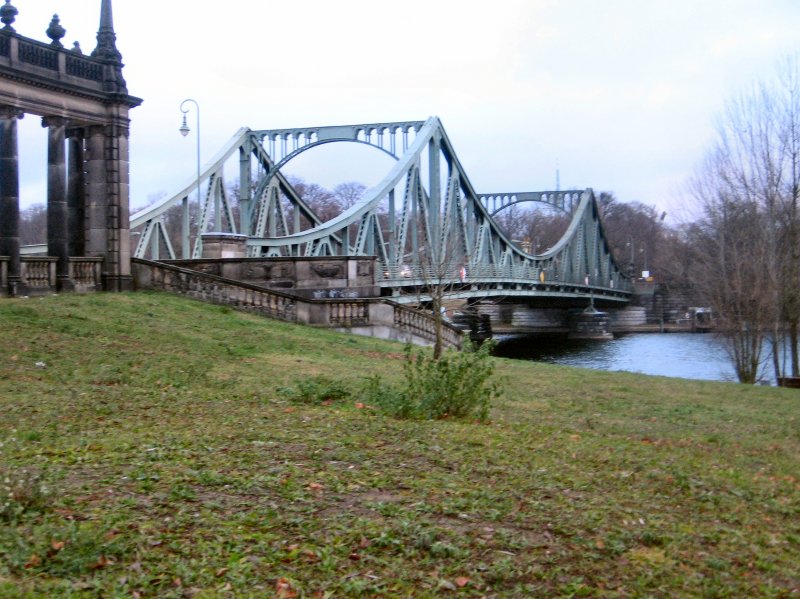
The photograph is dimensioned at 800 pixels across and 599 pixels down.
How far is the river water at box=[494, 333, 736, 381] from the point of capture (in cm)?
3312

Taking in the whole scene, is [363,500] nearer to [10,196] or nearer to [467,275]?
[10,196]

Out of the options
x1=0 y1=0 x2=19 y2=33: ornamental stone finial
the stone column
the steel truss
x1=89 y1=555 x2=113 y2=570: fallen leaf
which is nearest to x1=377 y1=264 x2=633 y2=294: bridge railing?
the steel truss

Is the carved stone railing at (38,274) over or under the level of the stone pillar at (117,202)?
under

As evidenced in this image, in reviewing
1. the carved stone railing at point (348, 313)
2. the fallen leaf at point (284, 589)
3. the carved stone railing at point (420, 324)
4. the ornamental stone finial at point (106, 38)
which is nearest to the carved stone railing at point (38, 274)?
the ornamental stone finial at point (106, 38)

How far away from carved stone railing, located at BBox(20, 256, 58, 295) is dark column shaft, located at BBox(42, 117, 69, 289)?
0.25m

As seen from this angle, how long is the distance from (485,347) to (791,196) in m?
20.0

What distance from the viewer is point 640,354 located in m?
43.6

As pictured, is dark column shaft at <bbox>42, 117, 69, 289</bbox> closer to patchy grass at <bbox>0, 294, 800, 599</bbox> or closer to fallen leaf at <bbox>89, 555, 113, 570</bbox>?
patchy grass at <bbox>0, 294, 800, 599</bbox>

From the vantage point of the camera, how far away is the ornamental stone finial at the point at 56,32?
64.7 ft

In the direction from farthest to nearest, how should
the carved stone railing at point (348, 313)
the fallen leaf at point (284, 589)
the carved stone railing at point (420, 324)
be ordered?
the carved stone railing at point (420, 324) → the carved stone railing at point (348, 313) → the fallen leaf at point (284, 589)

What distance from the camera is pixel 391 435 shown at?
23.6ft

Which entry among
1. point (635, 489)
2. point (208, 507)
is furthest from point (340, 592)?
point (635, 489)

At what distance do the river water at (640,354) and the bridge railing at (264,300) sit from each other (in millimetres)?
10753

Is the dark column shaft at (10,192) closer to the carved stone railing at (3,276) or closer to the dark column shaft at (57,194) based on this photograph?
the carved stone railing at (3,276)
